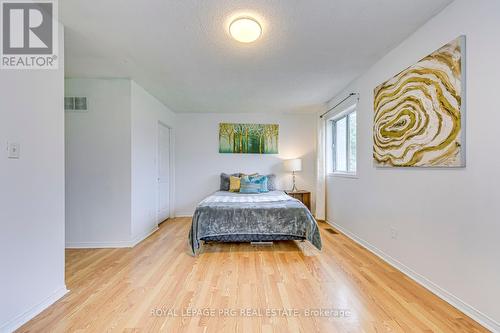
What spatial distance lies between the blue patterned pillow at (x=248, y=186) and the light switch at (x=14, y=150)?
3.23 m

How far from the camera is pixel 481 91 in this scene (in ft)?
5.07

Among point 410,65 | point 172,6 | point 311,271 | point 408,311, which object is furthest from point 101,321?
point 410,65

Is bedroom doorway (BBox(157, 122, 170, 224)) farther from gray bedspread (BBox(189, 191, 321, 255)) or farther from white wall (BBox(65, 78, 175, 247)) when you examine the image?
gray bedspread (BBox(189, 191, 321, 255))

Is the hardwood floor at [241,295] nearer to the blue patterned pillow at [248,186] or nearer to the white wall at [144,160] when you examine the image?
the white wall at [144,160]

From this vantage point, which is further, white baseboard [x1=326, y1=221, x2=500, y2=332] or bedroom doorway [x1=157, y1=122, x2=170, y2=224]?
bedroom doorway [x1=157, y1=122, x2=170, y2=224]

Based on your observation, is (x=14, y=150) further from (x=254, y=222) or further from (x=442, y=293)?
(x=442, y=293)

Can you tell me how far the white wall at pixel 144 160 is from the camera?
3.20m

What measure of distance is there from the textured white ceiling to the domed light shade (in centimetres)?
5

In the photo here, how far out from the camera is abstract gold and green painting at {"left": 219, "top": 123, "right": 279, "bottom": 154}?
198 inches

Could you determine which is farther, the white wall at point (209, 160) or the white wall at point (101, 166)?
the white wall at point (209, 160)

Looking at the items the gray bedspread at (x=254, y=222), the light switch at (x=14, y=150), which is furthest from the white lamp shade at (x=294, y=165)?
the light switch at (x=14, y=150)

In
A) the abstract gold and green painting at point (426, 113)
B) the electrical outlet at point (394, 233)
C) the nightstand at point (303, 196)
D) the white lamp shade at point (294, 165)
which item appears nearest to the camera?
the abstract gold and green painting at point (426, 113)

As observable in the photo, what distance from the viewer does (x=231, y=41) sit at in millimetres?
2203

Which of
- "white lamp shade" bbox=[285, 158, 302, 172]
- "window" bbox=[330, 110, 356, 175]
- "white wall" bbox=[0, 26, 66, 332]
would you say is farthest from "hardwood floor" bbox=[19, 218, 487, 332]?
"white lamp shade" bbox=[285, 158, 302, 172]
